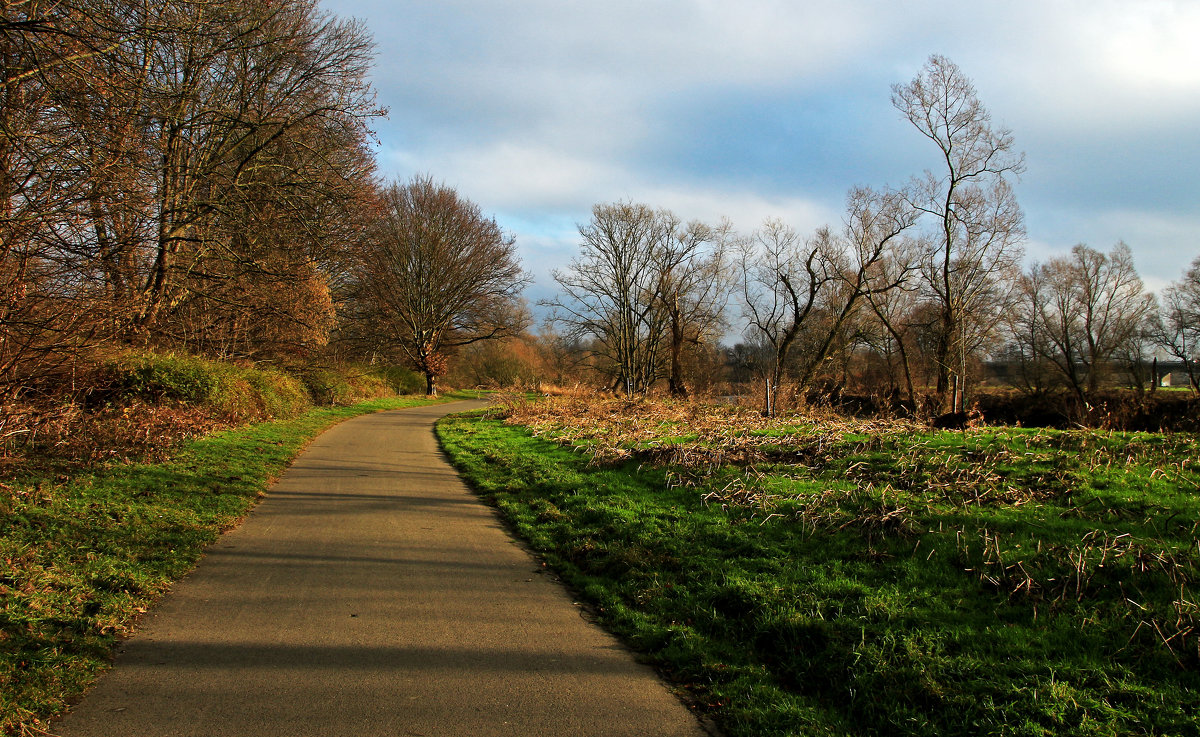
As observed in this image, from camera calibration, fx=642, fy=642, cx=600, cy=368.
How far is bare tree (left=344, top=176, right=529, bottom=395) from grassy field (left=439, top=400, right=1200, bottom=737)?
33.3m

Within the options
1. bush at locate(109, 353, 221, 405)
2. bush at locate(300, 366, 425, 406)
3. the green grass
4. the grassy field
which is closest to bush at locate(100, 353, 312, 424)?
bush at locate(109, 353, 221, 405)

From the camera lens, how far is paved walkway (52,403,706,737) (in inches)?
135

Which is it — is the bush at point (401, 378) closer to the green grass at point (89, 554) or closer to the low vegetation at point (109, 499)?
the low vegetation at point (109, 499)

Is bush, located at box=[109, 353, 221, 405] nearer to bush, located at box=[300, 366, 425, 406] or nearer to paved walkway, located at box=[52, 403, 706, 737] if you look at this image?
paved walkway, located at box=[52, 403, 706, 737]

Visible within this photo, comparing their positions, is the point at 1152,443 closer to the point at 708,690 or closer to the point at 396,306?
the point at 708,690

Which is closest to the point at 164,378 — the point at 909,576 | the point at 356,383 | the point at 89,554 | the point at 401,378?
the point at 89,554

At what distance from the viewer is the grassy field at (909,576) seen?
141 inches

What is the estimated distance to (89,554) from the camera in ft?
18.5

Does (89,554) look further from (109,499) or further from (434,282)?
(434,282)

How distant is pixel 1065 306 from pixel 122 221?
63.7 meters

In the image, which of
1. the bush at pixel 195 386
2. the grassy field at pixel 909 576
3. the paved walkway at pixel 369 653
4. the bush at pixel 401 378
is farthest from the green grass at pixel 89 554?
the bush at pixel 401 378

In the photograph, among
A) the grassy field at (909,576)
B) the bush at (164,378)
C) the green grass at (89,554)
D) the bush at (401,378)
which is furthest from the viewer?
the bush at (401,378)

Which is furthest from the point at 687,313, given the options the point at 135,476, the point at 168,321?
the point at 135,476

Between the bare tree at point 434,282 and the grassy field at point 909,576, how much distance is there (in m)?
33.3
